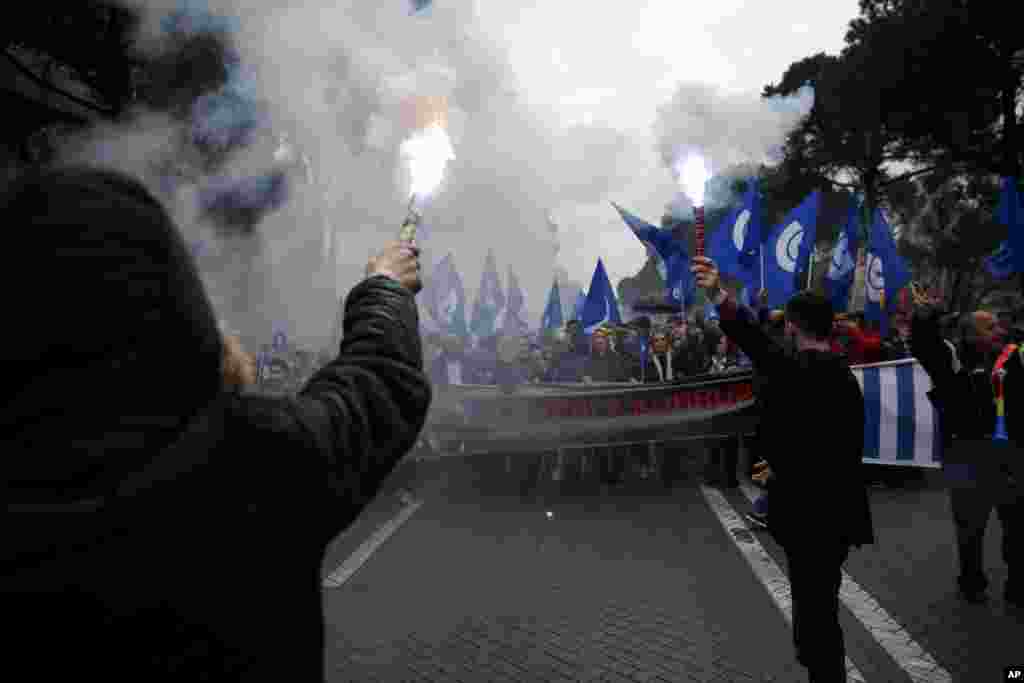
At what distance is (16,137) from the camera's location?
36.6 ft

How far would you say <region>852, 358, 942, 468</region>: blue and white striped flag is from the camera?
20.4ft

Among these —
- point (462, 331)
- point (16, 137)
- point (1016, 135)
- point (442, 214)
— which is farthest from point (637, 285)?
point (16, 137)

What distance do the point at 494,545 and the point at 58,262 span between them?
5.83m

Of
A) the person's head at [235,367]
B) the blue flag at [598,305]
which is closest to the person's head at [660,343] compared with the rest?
the blue flag at [598,305]

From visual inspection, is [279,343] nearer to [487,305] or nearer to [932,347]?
[487,305]

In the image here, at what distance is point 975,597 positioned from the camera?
15.1ft

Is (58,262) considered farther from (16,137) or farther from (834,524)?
(16,137)

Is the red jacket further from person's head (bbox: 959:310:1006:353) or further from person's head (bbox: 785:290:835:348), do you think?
person's head (bbox: 785:290:835:348)

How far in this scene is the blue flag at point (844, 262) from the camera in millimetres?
11609

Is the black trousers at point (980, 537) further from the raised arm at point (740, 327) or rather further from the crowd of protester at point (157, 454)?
the crowd of protester at point (157, 454)

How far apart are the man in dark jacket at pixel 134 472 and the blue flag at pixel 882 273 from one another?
1026cm

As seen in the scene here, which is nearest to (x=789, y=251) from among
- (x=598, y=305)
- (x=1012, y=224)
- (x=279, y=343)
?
(x=1012, y=224)

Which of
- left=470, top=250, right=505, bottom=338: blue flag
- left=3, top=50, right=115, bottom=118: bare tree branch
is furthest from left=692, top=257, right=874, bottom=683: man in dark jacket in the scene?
left=470, top=250, right=505, bottom=338: blue flag

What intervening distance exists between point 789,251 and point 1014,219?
9.09 feet
